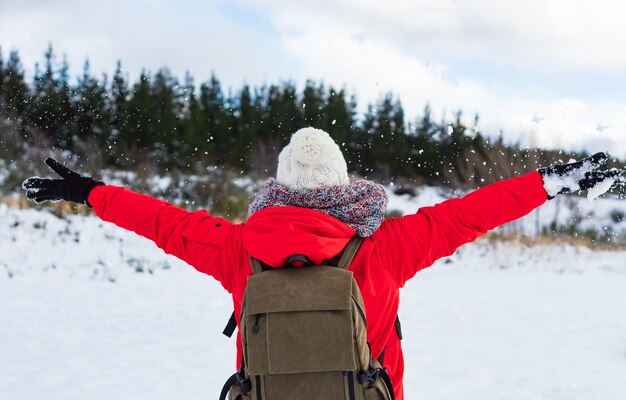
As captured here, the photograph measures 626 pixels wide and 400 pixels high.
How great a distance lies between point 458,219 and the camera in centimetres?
168

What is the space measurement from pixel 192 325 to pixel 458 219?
524cm

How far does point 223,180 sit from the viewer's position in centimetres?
1705

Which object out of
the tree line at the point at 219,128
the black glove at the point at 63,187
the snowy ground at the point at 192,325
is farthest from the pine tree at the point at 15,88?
the black glove at the point at 63,187

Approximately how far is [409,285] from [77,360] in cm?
567

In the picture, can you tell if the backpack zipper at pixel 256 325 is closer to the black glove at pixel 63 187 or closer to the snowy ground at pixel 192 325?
the black glove at pixel 63 187

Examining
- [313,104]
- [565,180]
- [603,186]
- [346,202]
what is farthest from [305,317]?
[313,104]

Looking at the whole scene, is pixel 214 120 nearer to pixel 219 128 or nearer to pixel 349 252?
pixel 219 128

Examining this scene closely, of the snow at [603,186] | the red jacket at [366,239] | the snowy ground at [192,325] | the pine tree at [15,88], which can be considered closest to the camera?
the red jacket at [366,239]

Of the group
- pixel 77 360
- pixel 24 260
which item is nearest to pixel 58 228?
pixel 24 260

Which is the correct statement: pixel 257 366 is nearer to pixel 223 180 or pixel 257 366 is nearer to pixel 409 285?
pixel 409 285

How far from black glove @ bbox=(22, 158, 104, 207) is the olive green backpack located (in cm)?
76

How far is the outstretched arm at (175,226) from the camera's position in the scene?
5.82 feet

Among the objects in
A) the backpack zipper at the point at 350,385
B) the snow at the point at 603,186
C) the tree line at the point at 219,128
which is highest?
the tree line at the point at 219,128

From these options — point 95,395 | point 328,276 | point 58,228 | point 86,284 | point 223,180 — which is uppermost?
point 223,180
